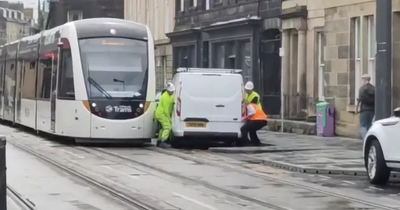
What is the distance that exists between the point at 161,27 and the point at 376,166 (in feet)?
118

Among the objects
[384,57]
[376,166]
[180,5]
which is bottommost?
[376,166]

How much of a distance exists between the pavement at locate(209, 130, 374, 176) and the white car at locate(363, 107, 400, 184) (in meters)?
1.30

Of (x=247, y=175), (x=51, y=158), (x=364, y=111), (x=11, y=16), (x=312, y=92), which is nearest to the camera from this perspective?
(x=247, y=175)

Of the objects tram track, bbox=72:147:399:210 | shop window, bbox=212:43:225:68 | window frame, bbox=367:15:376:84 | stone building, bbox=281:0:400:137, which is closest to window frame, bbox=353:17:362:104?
stone building, bbox=281:0:400:137

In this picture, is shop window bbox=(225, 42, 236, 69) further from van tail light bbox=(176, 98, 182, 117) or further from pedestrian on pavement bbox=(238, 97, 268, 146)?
van tail light bbox=(176, 98, 182, 117)

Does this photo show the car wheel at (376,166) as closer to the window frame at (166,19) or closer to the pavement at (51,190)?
the pavement at (51,190)

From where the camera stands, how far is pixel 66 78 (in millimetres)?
24672

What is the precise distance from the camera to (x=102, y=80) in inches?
953

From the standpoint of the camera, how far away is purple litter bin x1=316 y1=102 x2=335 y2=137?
92.5ft

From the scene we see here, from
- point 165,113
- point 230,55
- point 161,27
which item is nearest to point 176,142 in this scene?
point 165,113

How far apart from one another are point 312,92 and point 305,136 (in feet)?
9.20

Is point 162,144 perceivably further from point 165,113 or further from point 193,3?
point 193,3

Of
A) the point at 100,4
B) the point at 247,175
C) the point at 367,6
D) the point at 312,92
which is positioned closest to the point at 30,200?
the point at 247,175

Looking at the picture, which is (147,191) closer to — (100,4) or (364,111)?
(364,111)
